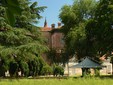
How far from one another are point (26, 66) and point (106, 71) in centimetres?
3084

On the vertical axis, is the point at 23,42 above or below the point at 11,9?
above

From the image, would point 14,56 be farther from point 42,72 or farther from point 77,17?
point 77,17

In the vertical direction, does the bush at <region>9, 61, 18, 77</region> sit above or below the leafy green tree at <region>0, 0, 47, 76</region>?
below

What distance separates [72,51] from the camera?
41.6 meters

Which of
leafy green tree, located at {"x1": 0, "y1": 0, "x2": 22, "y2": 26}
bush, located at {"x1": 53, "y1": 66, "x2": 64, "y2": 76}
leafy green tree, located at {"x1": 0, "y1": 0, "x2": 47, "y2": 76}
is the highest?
leafy green tree, located at {"x1": 0, "y1": 0, "x2": 47, "y2": 76}

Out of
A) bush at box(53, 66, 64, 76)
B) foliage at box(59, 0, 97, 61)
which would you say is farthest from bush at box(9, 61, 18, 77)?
bush at box(53, 66, 64, 76)

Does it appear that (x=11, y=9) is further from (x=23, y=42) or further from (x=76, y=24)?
(x=76, y=24)

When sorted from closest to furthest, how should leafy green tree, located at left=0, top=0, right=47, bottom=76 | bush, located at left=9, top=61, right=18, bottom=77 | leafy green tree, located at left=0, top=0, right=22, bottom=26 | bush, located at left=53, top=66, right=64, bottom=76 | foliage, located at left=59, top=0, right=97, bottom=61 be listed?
leafy green tree, located at left=0, top=0, right=22, bottom=26 → leafy green tree, located at left=0, top=0, right=47, bottom=76 → bush, located at left=9, top=61, right=18, bottom=77 → foliage, located at left=59, top=0, right=97, bottom=61 → bush, located at left=53, top=66, right=64, bottom=76

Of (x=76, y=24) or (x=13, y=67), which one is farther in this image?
(x=76, y=24)

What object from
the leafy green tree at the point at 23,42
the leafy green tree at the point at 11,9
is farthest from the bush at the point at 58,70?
the leafy green tree at the point at 11,9

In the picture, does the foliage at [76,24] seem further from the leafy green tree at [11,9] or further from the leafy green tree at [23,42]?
the leafy green tree at [11,9]

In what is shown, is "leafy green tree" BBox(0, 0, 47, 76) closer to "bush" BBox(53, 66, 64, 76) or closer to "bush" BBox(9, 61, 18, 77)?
"bush" BBox(9, 61, 18, 77)

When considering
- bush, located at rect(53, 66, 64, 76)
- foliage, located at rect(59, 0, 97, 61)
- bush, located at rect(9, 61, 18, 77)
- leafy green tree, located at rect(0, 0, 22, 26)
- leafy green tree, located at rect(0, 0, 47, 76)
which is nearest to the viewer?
leafy green tree, located at rect(0, 0, 22, 26)

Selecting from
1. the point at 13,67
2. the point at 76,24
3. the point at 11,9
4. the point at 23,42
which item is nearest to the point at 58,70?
the point at 76,24
